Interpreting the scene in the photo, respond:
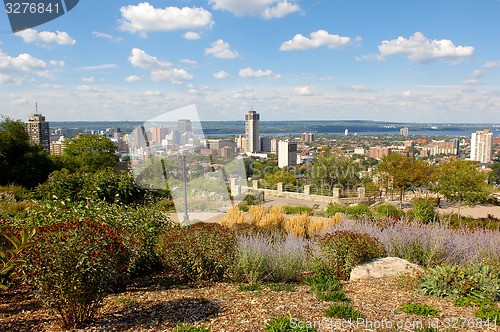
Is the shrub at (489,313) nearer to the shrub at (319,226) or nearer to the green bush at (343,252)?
the green bush at (343,252)

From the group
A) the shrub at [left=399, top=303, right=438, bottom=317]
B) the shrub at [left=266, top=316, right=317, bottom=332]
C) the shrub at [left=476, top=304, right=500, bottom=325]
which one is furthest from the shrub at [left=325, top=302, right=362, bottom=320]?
the shrub at [left=476, top=304, right=500, bottom=325]

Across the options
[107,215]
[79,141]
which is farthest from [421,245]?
[79,141]

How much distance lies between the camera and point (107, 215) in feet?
17.9

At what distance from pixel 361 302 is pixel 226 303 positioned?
1.37 meters

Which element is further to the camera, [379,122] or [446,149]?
[379,122]

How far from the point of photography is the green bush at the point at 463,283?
4.02 meters

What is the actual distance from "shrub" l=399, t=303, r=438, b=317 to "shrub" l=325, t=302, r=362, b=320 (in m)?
0.50

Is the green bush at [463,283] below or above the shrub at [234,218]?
above

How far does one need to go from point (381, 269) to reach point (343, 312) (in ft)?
5.71

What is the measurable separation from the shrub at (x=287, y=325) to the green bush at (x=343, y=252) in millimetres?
1996

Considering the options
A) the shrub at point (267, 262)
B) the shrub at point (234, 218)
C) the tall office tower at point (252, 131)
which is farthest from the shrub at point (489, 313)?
the tall office tower at point (252, 131)

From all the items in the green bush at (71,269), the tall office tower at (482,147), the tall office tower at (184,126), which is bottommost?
the tall office tower at (482,147)

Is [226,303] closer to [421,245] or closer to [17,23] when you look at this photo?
[421,245]

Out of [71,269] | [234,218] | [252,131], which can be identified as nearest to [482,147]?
[252,131]
